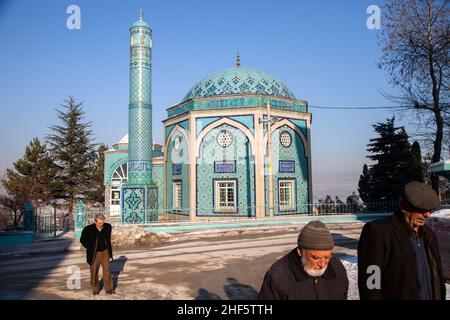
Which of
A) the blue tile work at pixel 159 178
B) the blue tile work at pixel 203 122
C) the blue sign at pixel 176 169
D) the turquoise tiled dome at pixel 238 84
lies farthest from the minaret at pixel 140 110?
the blue tile work at pixel 159 178

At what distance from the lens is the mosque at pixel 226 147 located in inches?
684

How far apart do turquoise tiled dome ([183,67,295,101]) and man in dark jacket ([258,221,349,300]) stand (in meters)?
19.0

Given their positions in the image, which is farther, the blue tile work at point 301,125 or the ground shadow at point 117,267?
the blue tile work at point 301,125

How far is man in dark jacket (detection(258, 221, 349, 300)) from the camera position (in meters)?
2.26

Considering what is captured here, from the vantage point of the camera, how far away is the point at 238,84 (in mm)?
21891

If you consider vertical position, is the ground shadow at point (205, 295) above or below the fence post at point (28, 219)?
below

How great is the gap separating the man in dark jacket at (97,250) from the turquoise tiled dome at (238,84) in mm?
15581

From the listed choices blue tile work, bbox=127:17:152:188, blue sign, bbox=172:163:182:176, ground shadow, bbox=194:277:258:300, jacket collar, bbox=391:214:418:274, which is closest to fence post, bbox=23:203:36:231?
blue tile work, bbox=127:17:152:188

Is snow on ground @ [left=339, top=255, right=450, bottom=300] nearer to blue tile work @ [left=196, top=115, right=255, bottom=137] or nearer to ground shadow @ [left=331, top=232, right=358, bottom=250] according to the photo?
ground shadow @ [left=331, top=232, right=358, bottom=250]

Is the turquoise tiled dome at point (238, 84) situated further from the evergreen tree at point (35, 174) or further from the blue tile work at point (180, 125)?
the evergreen tree at point (35, 174)

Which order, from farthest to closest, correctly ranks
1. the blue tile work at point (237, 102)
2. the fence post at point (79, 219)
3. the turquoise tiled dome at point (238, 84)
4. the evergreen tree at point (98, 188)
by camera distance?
the evergreen tree at point (98, 188) → the turquoise tiled dome at point (238, 84) → the blue tile work at point (237, 102) → the fence post at point (79, 219)

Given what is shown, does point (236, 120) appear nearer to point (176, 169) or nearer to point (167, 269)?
point (176, 169)

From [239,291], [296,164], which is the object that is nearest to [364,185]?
[296,164]
